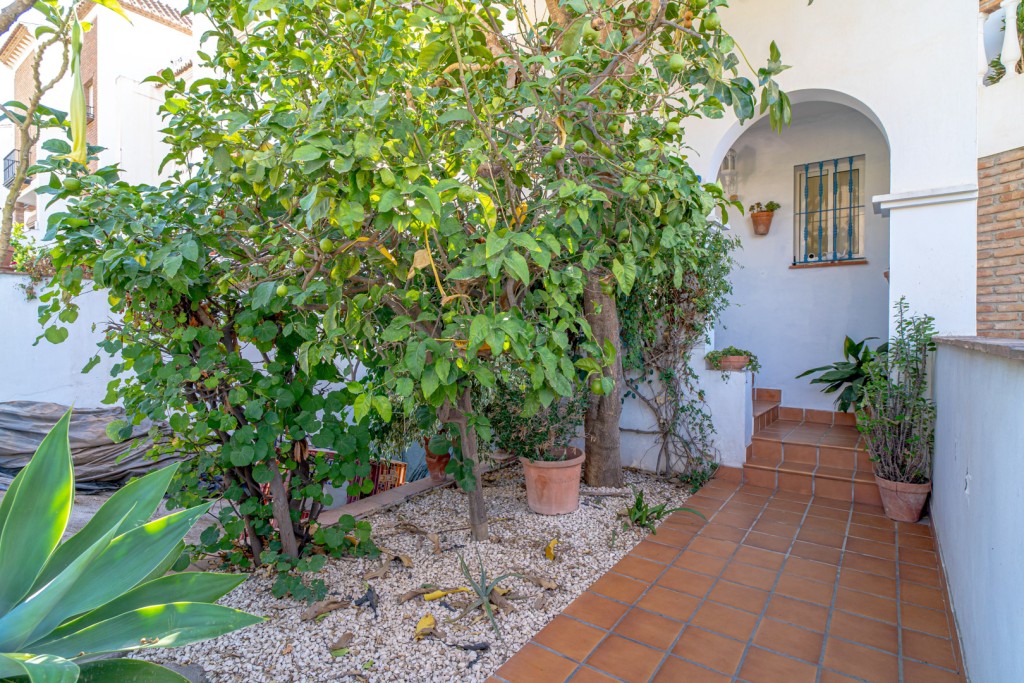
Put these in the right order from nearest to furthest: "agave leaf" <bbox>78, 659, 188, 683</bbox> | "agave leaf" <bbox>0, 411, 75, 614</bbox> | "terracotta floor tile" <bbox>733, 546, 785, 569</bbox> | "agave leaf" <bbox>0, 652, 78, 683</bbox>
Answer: "agave leaf" <bbox>0, 652, 78, 683</bbox> → "agave leaf" <bbox>78, 659, 188, 683</bbox> → "agave leaf" <bbox>0, 411, 75, 614</bbox> → "terracotta floor tile" <bbox>733, 546, 785, 569</bbox>

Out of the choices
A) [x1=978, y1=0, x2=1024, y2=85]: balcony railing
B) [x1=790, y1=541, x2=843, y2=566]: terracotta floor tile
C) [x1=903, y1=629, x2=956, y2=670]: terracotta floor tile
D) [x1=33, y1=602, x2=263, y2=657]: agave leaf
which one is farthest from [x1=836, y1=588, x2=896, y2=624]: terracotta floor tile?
[x1=978, y1=0, x2=1024, y2=85]: balcony railing

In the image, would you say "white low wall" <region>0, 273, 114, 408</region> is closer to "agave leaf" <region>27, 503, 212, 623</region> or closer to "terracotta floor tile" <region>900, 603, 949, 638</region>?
"agave leaf" <region>27, 503, 212, 623</region>

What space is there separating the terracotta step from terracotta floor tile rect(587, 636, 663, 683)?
8.51 feet

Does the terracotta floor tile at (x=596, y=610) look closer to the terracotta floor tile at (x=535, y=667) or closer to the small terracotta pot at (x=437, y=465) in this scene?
the terracotta floor tile at (x=535, y=667)

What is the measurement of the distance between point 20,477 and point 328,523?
2373 mm

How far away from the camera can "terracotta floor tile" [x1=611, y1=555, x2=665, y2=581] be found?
9.70ft

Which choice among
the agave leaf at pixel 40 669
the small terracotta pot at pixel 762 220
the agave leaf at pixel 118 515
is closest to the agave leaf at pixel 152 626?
the agave leaf at pixel 40 669

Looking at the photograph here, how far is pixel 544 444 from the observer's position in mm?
3904

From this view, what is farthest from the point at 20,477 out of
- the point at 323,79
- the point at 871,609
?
the point at 871,609

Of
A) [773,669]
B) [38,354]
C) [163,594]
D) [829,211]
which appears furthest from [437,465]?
[829,211]

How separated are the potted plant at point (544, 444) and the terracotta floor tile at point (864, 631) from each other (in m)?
1.71

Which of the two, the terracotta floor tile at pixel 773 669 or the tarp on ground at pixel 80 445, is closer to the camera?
the terracotta floor tile at pixel 773 669

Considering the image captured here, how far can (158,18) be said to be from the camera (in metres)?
10.9

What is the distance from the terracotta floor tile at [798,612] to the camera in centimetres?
250
